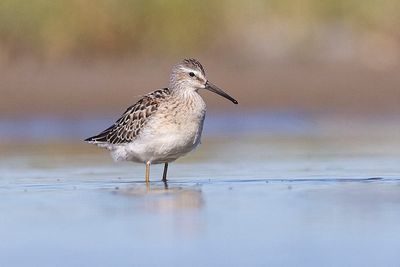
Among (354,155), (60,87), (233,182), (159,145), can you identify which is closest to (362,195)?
(233,182)

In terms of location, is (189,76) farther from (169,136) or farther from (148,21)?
(148,21)

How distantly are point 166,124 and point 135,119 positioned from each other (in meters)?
0.48

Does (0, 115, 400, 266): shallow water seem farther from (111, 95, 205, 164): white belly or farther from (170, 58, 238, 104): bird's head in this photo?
(170, 58, 238, 104): bird's head

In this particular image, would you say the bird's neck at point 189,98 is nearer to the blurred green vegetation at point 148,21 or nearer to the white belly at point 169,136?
the white belly at point 169,136

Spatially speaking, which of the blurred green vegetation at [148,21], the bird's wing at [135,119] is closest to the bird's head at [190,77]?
the bird's wing at [135,119]

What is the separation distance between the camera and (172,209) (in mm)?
9109

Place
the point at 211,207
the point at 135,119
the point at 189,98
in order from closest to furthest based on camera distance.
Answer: the point at 211,207 → the point at 189,98 → the point at 135,119

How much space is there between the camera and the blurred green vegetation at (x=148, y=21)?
18.3 m

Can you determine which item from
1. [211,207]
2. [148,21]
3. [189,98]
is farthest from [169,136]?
[148,21]

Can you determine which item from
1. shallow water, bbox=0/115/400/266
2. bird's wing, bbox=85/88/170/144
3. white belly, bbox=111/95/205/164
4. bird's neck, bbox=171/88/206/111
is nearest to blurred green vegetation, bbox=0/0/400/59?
shallow water, bbox=0/115/400/266

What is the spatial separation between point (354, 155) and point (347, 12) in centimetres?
663

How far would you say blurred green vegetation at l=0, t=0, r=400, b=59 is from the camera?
60.1 feet

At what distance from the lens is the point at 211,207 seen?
29.9 ft

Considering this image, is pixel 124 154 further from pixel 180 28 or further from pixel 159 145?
pixel 180 28
